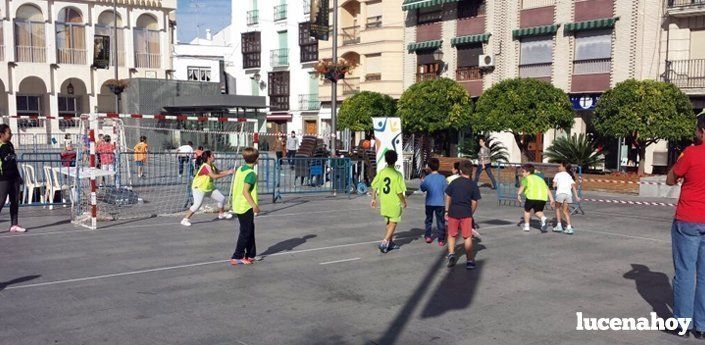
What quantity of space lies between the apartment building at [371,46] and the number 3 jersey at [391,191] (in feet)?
87.6

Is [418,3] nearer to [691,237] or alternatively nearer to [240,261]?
[240,261]

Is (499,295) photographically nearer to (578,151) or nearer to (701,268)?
(701,268)

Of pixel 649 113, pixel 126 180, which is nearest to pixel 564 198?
pixel 649 113

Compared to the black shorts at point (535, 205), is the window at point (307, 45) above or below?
above

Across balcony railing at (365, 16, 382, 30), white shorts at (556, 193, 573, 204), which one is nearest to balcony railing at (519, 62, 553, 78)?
balcony railing at (365, 16, 382, 30)

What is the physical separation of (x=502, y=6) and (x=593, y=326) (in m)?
26.1

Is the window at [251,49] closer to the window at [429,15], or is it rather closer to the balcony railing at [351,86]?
the balcony railing at [351,86]

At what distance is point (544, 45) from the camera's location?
28375 mm

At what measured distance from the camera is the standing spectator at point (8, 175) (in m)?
10.7

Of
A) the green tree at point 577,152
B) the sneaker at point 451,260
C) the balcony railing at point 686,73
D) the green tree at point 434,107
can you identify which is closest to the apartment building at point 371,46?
the green tree at point 434,107

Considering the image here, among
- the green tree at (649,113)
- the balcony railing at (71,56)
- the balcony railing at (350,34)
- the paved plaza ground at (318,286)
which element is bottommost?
the paved plaza ground at (318,286)

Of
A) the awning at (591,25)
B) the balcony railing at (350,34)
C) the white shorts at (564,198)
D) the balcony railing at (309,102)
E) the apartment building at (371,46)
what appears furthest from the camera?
the balcony railing at (309,102)

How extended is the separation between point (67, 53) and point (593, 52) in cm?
3377

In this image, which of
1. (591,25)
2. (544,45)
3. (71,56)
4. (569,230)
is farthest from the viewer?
(71,56)
